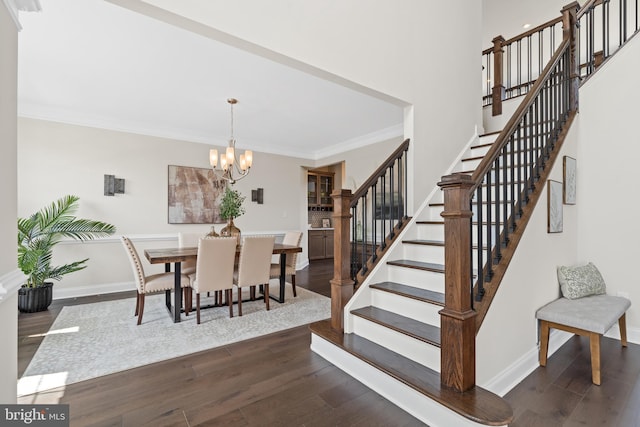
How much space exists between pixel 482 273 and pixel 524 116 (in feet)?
4.15

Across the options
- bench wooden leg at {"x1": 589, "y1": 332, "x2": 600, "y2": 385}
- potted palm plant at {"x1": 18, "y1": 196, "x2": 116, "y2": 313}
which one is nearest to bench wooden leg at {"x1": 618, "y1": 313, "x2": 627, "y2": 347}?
bench wooden leg at {"x1": 589, "y1": 332, "x2": 600, "y2": 385}

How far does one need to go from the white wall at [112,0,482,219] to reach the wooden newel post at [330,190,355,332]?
94 cm

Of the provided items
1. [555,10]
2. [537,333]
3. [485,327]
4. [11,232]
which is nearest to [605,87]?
[537,333]

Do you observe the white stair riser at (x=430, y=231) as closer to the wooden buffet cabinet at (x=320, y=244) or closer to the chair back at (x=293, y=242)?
the chair back at (x=293, y=242)

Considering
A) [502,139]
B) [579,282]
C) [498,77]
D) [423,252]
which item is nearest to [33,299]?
[423,252]

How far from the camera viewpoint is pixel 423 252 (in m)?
2.73

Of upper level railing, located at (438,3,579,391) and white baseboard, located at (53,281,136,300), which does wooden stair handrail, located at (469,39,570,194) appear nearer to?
upper level railing, located at (438,3,579,391)

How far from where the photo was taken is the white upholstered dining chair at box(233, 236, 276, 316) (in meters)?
3.46

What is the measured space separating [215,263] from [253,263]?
1.52ft

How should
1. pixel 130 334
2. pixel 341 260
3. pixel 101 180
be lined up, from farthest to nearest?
pixel 101 180 → pixel 130 334 → pixel 341 260

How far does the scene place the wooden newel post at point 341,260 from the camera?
248cm

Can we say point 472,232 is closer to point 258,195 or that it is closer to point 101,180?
point 258,195

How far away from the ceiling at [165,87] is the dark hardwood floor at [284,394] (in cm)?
274

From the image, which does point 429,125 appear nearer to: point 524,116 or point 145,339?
point 524,116
